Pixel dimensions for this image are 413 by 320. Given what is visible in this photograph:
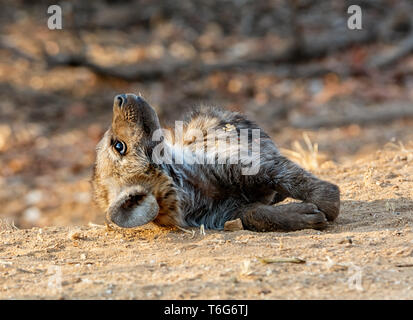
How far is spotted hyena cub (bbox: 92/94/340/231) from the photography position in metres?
4.29

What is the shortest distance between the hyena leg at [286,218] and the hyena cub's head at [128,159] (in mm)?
657

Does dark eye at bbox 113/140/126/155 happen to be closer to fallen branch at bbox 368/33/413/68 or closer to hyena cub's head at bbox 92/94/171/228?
hyena cub's head at bbox 92/94/171/228

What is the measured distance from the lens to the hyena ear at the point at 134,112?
182 inches

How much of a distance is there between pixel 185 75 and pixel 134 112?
25.3 feet

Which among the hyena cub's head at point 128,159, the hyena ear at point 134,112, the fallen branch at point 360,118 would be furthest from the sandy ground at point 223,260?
the fallen branch at point 360,118

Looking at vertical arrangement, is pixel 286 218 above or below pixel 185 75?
below

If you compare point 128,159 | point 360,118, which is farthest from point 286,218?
point 360,118

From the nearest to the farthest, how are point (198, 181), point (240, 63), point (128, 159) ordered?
point (128, 159) → point (198, 181) → point (240, 63)

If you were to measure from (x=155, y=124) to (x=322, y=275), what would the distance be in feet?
6.28

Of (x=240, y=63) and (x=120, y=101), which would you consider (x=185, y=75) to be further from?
(x=120, y=101)

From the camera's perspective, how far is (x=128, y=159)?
4574mm

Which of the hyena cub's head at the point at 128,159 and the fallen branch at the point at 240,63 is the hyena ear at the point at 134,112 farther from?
the fallen branch at the point at 240,63

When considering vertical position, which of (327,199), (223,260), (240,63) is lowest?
(223,260)

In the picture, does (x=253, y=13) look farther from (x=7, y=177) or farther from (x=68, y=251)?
(x=68, y=251)
